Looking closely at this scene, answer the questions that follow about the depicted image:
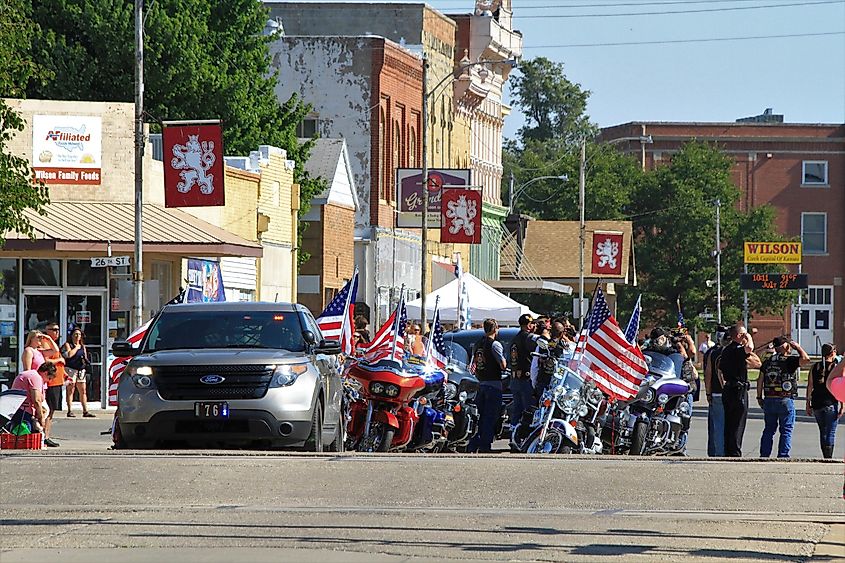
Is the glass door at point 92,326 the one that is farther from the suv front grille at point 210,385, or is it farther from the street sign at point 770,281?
the street sign at point 770,281

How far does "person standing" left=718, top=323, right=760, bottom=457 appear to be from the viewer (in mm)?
21281

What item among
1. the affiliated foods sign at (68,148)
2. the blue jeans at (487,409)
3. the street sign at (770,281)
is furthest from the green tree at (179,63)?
the street sign at (770,281)

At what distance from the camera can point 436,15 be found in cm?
6241

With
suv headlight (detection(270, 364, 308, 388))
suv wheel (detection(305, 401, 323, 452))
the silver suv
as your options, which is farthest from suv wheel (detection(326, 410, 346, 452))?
suv headlight (detection(270, 364, 308, 388))

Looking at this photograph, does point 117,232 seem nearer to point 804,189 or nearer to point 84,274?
point 84,274

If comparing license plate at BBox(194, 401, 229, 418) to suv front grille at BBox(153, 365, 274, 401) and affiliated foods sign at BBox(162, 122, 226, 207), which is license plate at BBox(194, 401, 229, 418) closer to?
suv front grille at BBox(153, 365, 274, 401)

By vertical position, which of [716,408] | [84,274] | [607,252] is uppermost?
[607,252]

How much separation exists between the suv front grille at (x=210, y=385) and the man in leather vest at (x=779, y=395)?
8.31 meters

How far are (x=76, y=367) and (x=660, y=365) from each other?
41.5 feet

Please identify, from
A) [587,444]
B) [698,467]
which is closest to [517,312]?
[587,444]

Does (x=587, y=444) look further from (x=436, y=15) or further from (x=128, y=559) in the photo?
(x=436, y=15)

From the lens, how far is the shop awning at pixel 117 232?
106ft

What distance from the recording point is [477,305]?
43.0 meters

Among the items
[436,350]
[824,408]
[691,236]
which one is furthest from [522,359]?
[691,236]
